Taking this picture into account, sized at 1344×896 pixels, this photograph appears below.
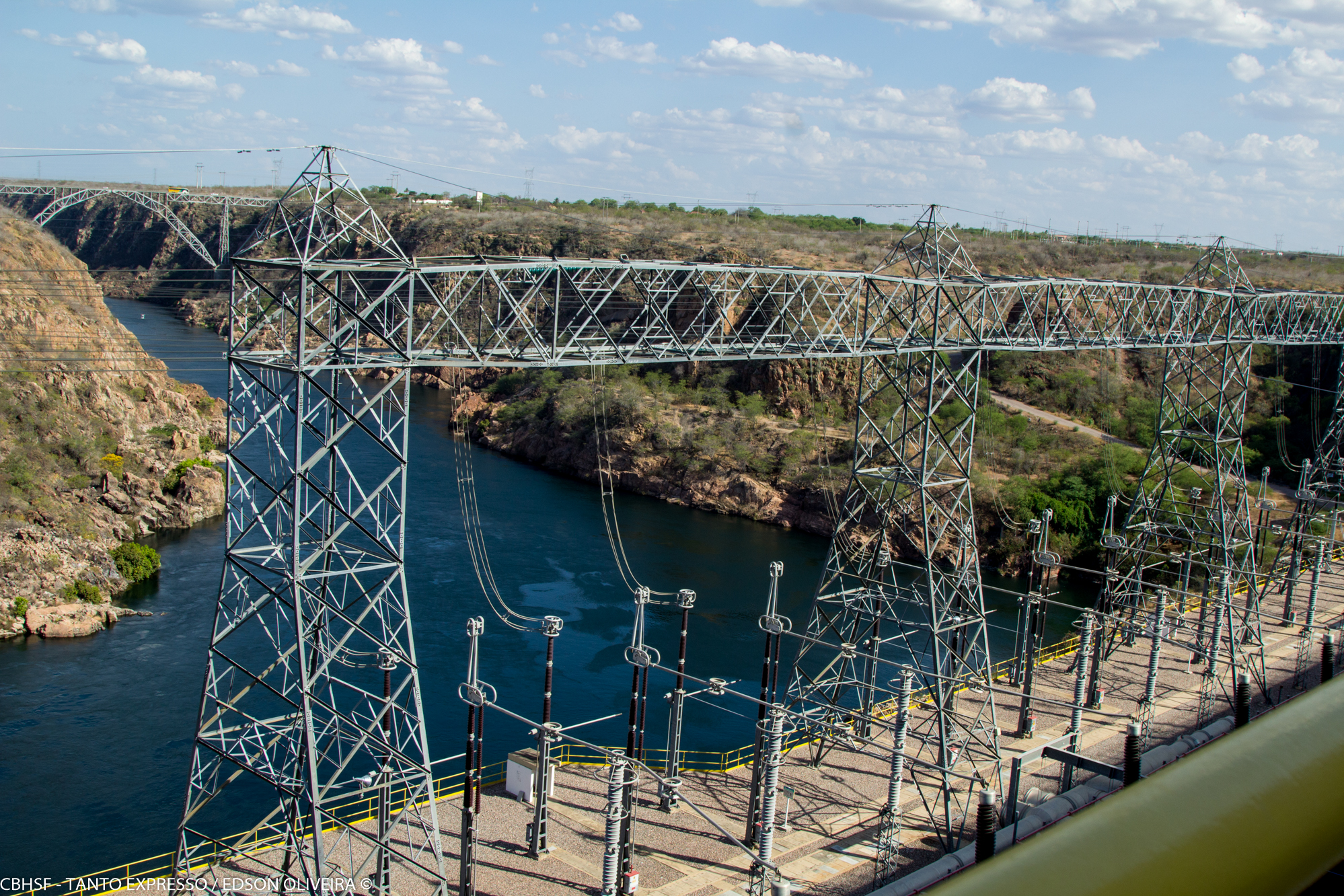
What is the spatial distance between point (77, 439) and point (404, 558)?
1890 cm

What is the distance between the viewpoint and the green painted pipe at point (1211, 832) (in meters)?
1.13

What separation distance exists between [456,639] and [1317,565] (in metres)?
22.1

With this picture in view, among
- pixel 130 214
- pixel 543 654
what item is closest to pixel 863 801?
pixel 543 654

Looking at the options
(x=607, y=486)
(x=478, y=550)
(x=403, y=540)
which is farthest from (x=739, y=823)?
(x=607, y=486)

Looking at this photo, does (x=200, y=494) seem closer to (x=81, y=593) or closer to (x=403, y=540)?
(x=81, y=593)

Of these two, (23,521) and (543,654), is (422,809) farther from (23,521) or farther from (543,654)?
(23,521)

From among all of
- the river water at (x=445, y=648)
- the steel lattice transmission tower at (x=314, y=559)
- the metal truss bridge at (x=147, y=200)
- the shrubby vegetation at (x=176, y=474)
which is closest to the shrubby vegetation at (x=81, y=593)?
the river water at (x=445, y=648)

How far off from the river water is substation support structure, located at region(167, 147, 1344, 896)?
1.11 meters

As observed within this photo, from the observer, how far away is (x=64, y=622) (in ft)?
87.4

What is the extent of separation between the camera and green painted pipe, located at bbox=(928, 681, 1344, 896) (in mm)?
1131

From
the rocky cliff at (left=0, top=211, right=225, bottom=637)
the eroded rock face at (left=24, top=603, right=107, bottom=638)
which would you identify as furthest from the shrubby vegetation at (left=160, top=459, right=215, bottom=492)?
the eroded rock face at (left=24, top=603, right=107, bottom=638)

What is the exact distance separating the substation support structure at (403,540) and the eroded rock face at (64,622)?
3851 mm

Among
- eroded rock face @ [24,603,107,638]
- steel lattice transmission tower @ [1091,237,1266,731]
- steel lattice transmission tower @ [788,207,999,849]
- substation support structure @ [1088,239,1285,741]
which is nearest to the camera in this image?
steel lattice transmission tower @ [788,207,999,849]

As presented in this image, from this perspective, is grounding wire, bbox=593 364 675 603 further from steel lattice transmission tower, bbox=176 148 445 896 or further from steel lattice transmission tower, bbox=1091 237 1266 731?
steel lattice transmission tower, bbox=176 148 445 896
